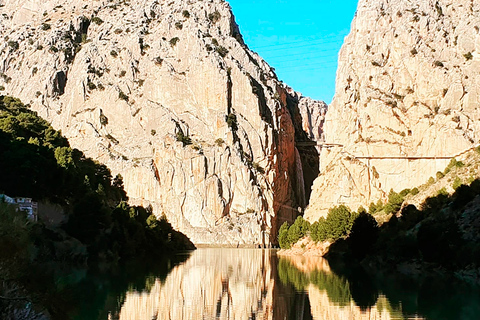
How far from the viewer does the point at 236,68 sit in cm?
13288

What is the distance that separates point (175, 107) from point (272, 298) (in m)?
98.6

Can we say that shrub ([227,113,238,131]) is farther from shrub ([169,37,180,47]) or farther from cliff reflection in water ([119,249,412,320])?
cliff reflection in water ([119,249,412,320])

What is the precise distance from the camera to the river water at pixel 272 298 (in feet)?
95.0

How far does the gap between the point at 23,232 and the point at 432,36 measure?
97730 mm

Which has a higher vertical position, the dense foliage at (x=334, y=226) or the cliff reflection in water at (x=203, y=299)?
the dense foliage at (x=334, y=226)

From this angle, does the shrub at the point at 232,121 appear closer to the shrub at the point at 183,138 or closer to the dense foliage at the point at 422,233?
the shrub at the point at 183,138

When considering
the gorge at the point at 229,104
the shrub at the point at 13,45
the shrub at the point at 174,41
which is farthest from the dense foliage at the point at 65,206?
the shrub at the point at 13,45

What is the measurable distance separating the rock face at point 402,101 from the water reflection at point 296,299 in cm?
5492

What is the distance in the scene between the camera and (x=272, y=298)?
115 ft

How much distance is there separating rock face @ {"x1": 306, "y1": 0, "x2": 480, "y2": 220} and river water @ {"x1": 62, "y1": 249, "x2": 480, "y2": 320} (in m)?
54.3

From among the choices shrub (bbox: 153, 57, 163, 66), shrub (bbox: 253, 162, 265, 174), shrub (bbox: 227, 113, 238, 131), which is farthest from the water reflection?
shrub (bbox: 153, 57, 163, 66)

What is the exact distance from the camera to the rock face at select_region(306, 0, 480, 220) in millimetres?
98688

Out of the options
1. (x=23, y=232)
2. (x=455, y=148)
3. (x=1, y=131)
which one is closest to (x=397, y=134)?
(x=455, y=148)

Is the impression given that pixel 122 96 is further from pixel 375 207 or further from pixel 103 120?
pixel 375 207
